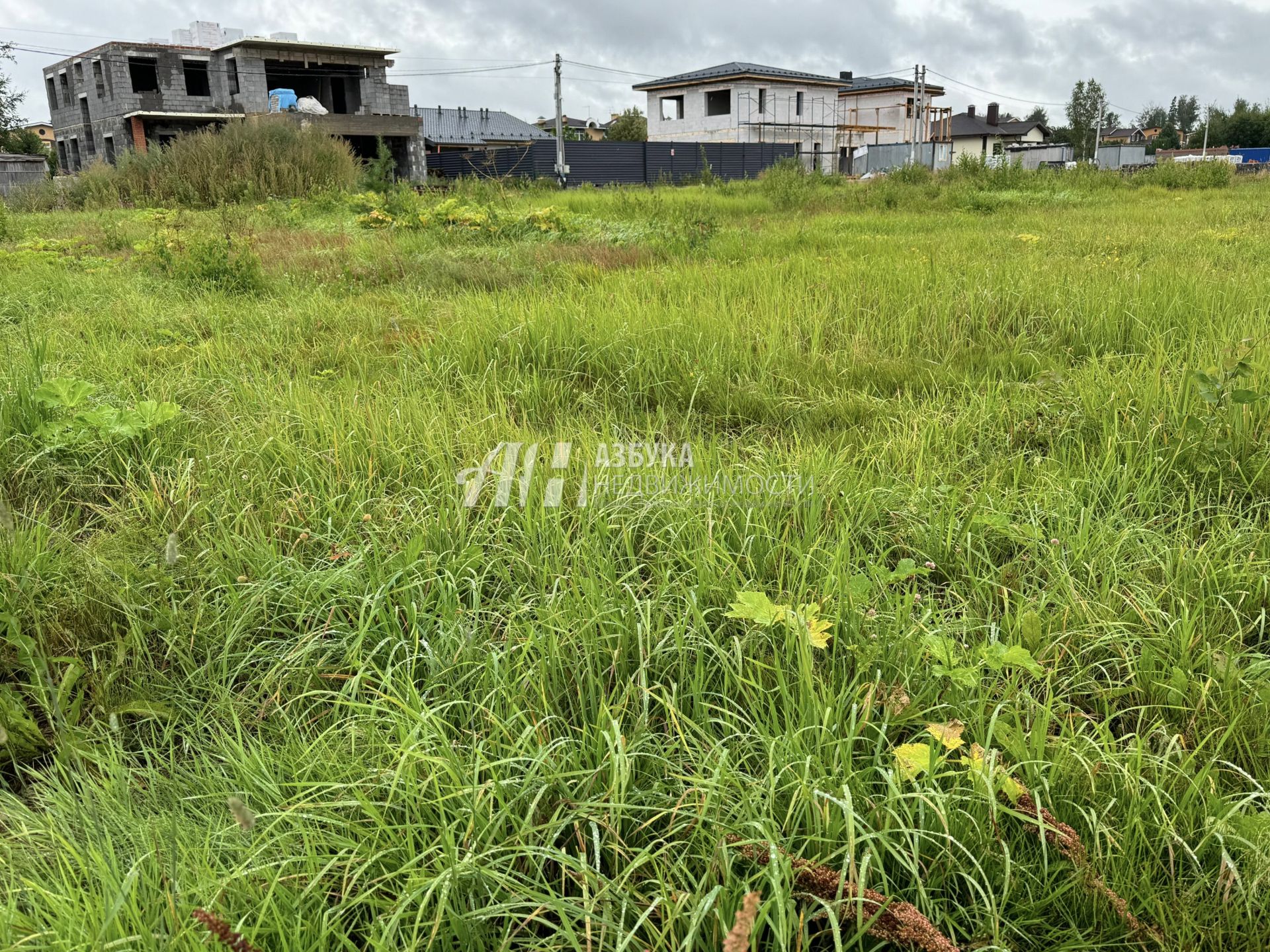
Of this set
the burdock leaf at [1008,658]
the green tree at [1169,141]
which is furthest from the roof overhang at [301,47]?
the green tree at [1169,141]

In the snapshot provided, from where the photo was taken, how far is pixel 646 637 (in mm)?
1679

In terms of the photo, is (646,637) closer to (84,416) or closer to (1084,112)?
(84,416)

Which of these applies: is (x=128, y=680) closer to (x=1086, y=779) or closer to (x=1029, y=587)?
(x=1086, y=779)

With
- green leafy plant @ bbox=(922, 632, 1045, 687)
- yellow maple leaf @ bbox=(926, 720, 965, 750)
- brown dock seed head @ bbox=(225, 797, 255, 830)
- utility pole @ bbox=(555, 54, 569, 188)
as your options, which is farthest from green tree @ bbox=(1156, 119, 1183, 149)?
brown dock seed head @ bbox=(225, 797, 255, 830)

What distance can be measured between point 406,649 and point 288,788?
365 mm

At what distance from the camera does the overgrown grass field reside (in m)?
1.17

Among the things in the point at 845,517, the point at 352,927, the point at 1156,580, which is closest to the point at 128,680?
the point at 352,927

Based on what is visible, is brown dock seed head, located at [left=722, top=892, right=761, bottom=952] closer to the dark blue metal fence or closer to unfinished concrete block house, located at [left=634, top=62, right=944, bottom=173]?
the dark blue metal fence

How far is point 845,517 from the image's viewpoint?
2.10 m

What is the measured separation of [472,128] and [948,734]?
155 ft

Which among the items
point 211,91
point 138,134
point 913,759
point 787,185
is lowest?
→ point 913,759

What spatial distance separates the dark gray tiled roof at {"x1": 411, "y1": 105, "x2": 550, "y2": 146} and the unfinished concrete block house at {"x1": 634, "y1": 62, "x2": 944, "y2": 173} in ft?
23.1

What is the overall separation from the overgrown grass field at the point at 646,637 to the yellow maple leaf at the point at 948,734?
21mm

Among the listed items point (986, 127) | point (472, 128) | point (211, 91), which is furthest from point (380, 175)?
point (986, 127)
